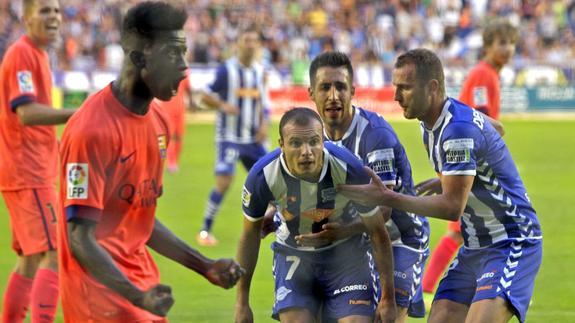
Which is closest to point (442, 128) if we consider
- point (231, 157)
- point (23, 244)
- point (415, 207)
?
point (415, 207)

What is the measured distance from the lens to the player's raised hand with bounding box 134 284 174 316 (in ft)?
14.0

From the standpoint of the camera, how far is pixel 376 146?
20.5 ft

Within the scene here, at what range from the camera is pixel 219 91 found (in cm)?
1314

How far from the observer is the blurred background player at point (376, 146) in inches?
247

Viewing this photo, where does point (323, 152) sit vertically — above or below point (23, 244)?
above

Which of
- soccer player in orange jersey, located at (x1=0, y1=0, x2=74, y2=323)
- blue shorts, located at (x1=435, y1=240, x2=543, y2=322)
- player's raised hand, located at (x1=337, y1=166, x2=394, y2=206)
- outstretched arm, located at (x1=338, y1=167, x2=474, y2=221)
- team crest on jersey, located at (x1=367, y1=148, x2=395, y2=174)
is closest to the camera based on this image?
player's raised hand, located at (x1=337, y1=166, x2=394, y2=206)

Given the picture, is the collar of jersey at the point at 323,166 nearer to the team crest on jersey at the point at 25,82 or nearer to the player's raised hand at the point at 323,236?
the player's raised hand at the point at 323,236

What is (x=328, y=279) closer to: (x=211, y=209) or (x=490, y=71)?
(x=490, y=71)

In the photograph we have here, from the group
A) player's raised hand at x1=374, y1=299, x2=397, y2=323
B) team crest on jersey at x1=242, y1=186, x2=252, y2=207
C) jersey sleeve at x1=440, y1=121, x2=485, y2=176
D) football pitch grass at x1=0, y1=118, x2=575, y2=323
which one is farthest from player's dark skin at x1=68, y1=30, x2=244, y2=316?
football pitch grass at x1=0, y1=118, x2=575, y2=323

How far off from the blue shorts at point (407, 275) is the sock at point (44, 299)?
2.19 m

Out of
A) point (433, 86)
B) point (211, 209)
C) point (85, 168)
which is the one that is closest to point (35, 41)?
point (433, 86)

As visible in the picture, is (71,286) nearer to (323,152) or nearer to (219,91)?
(323,152)

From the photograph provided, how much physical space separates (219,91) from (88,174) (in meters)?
8.73

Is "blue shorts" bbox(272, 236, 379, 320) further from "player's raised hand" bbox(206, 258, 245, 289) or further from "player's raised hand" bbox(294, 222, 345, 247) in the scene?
"player's raised hand" bbox(206, 258, 245, 289)
